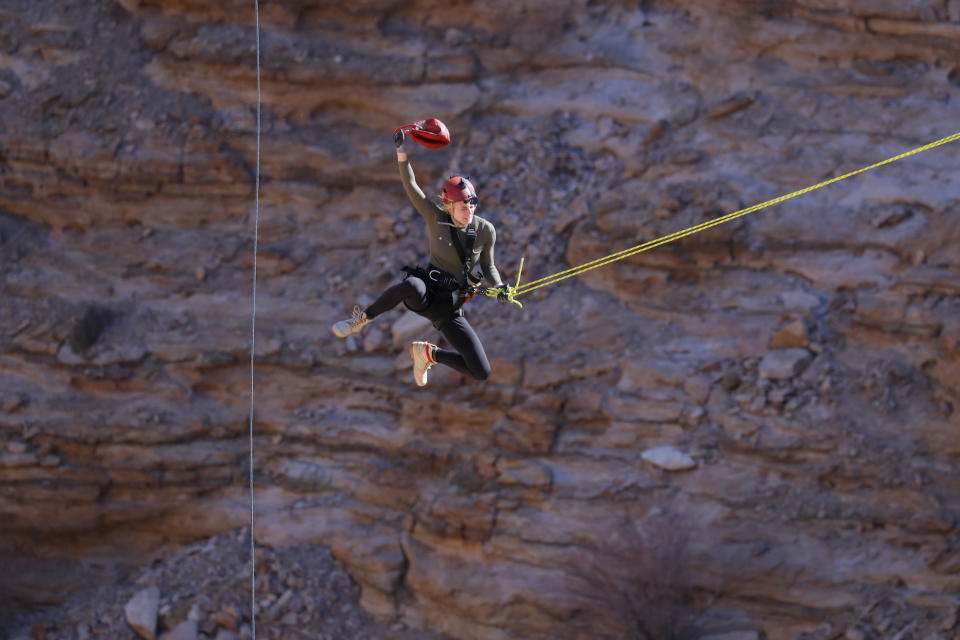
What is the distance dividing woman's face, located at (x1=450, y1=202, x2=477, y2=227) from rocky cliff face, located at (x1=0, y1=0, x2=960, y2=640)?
554cm

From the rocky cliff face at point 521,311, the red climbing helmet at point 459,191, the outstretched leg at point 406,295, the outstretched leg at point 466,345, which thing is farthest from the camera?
the rocky cliff face at point 521,311

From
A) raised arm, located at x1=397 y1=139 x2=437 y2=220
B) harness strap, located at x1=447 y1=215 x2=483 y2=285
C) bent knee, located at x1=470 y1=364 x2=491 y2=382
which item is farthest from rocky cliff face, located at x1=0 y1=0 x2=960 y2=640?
raised arm, located at x1=397 y1=139 x2=437 y2=220

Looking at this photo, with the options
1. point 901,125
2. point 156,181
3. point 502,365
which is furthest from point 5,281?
point 901,125

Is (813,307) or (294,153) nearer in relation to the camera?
(813,307)

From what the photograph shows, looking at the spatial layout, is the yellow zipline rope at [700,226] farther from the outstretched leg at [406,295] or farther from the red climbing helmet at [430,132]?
the red climbing helmet at [430,132]

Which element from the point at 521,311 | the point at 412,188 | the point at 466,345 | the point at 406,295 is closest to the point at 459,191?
the point at 412,188

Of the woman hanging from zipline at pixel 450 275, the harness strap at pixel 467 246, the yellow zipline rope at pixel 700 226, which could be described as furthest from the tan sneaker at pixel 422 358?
the yellow zipline rope at pixel 700 226

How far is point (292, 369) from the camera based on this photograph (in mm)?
16172

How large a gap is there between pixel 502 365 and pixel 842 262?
13.5ft

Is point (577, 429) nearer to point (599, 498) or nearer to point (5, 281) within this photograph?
point (599, 498)

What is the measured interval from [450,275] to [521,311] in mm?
5606

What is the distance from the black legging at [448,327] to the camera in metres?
9.93

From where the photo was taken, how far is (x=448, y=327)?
10.3 m

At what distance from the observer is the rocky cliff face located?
47.8 ft
